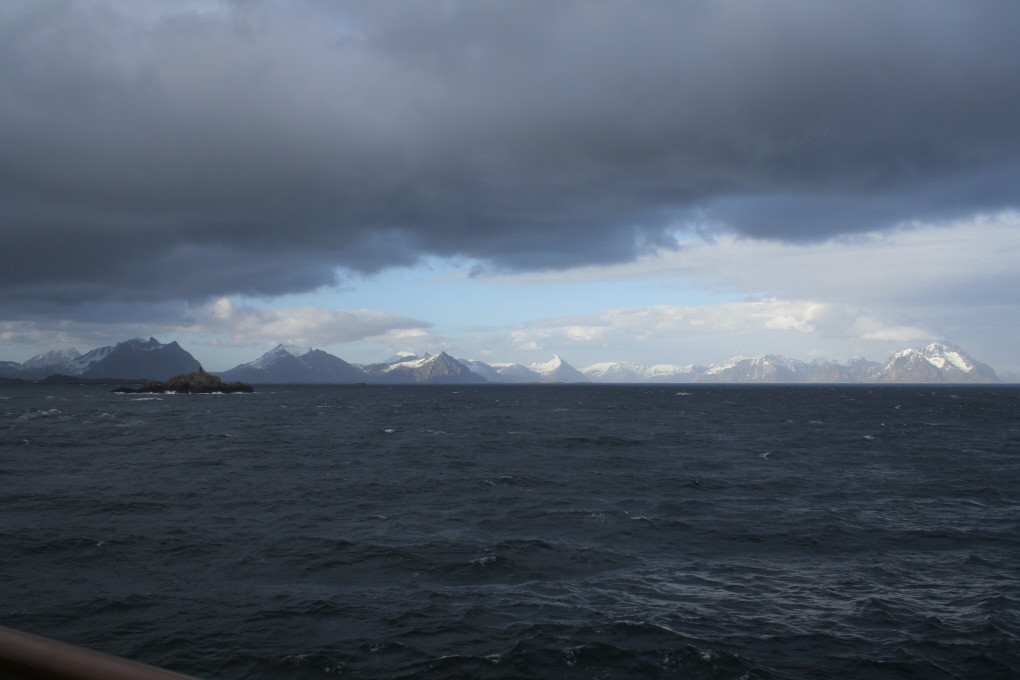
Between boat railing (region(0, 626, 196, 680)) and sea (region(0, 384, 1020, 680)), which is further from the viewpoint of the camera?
sea (region(0, 384, 1020, 680))

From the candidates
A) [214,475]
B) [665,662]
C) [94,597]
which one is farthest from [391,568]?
[214,475]

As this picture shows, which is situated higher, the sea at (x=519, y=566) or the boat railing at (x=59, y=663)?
the boat railing at (x=59, y=663)

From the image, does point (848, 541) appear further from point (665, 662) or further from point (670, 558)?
point (665, 662)

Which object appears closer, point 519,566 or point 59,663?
point 59,663

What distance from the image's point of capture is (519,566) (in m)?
22.3

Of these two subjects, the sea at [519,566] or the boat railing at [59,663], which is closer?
the boat railing at [59,663]

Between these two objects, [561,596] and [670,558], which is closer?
[561,596]

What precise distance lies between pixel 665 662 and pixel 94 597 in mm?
16196

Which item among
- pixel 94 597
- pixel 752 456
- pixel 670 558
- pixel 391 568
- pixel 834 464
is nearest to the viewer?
pixel 94 597

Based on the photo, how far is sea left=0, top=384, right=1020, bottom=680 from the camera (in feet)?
52.3

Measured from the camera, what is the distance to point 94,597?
19109 millimetres

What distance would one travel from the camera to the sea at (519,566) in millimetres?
15930

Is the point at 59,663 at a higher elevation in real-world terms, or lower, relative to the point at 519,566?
higher

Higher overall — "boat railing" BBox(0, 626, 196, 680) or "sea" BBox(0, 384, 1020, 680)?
"boat railing" BBox(0, 626, 196, 680)
